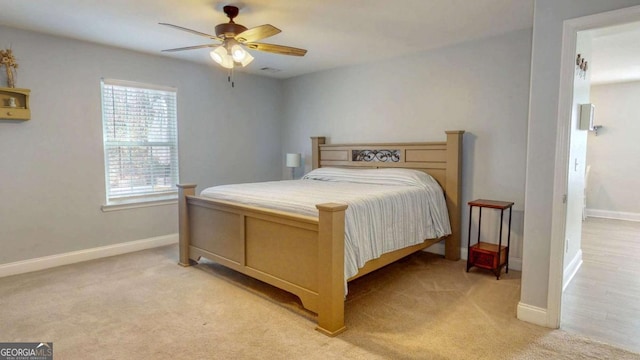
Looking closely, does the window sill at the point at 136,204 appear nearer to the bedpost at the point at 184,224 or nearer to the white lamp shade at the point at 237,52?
the bedpost at the point at 184,224

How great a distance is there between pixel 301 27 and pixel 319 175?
195cm

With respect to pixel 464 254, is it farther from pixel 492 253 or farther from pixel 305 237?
pixel 305 237

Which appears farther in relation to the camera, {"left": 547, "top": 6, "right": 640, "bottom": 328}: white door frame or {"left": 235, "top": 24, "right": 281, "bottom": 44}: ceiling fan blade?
{"left": 235, "top": 24, "right": 281, "bottom": 44}: ceiling fan blade

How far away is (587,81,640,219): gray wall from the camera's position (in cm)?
609

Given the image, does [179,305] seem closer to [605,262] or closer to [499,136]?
[499,136]

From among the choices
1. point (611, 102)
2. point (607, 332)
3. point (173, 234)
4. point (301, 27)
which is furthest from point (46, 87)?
point (611, 102)

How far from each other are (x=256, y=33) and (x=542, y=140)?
7.22 feet

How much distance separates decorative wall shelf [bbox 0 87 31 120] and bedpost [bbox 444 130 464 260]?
4.32 metres

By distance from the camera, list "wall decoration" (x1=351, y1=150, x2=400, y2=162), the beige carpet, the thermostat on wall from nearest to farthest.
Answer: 1. the beige carpet
2. the thermostat on wall
3. "wall decoration" (x1=351, y1=150, x2=400, y2=162)

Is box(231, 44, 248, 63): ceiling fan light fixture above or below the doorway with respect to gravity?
above

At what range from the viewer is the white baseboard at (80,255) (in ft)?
11.8

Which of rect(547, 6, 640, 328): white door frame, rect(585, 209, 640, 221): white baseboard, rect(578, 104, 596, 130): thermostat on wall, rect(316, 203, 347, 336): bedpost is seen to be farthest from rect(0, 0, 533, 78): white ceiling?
rect(585, 209, 640, 221): white baseboard

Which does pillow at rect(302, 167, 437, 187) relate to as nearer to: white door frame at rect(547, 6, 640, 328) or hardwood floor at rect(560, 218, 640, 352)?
white door frame at rect(547, 6, 640, 328)

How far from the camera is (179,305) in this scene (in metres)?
2.85
